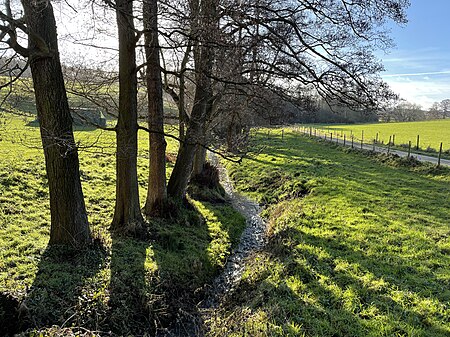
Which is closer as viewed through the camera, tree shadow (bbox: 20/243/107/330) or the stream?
tree shadow (bbox: 20/243/107/330)

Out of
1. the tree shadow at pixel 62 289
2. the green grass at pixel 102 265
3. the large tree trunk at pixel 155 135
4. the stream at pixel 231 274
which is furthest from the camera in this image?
the large tree trunk at pixel 155 135

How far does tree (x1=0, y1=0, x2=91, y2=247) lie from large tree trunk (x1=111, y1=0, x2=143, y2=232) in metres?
1.42

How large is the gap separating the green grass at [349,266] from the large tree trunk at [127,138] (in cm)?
327

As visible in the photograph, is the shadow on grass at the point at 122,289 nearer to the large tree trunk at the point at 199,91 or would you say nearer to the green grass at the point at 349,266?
the green grass at the point at 349,266

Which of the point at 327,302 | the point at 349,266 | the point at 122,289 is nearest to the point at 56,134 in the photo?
the point at 122,289

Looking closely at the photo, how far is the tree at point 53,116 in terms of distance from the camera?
5.77 m

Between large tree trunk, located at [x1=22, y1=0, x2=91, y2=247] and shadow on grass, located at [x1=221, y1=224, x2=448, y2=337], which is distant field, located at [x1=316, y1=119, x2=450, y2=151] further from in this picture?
large tree trunk, located at [x1=22, y1=0, x2=91, y2=247]

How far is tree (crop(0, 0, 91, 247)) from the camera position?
5.77 metres

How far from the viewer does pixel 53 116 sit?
21.5ft

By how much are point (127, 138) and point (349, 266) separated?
6521 mm

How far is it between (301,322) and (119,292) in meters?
3.58

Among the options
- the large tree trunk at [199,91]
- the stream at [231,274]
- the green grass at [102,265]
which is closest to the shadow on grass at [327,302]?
the stream at [231,274]

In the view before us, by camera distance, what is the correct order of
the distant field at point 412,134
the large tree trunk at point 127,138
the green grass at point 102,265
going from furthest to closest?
the distant field at point 412,134 → the large tree trunk at point 127,138 → the green grass at point 102,265

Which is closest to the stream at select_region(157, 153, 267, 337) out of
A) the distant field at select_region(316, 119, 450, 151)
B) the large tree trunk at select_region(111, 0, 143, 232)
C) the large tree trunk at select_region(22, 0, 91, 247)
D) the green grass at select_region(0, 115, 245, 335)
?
the green grass at select_region(0, 115, 245, 335)
